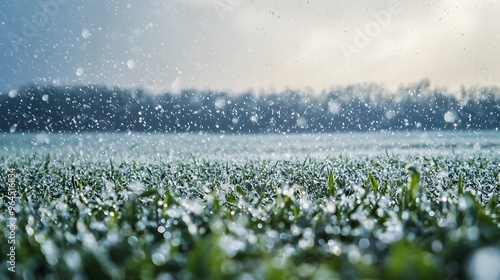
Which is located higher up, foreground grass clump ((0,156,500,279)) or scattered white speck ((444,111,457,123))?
scattered white speck ((444,111,457,123))

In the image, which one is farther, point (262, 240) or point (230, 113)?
point (230, 113)

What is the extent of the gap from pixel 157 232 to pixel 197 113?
29.7m

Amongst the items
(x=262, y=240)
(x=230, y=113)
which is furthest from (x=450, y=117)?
(x=262, y=240)

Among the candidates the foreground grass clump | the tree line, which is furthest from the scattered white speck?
the foreground grass clump

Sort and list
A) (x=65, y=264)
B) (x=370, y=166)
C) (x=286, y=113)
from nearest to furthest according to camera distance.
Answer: (x=65, y=264) < (x=370, y=166) < (x=286, y=113)

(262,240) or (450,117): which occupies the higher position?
(450,117)

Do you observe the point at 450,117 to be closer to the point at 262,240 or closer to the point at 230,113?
the point at 230,113

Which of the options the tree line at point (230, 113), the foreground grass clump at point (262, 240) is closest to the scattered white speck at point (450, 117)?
the tree line at point (230, 113)

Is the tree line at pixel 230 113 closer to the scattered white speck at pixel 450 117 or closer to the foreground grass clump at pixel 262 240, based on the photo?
the scattered white speck at pixel 450 117

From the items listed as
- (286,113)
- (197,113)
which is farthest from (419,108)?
(197,113)

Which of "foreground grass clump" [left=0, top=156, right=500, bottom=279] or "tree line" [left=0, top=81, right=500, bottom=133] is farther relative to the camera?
"tree line" [left=0, top=81, right=500, bottom=133]

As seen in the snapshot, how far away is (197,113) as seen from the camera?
104 ft

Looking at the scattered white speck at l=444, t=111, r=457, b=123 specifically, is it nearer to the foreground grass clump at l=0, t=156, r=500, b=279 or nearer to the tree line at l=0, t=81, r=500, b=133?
the tree line at l=0, t=81, r=500, b=133

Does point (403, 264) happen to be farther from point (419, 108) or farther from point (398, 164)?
point (419, 108)
